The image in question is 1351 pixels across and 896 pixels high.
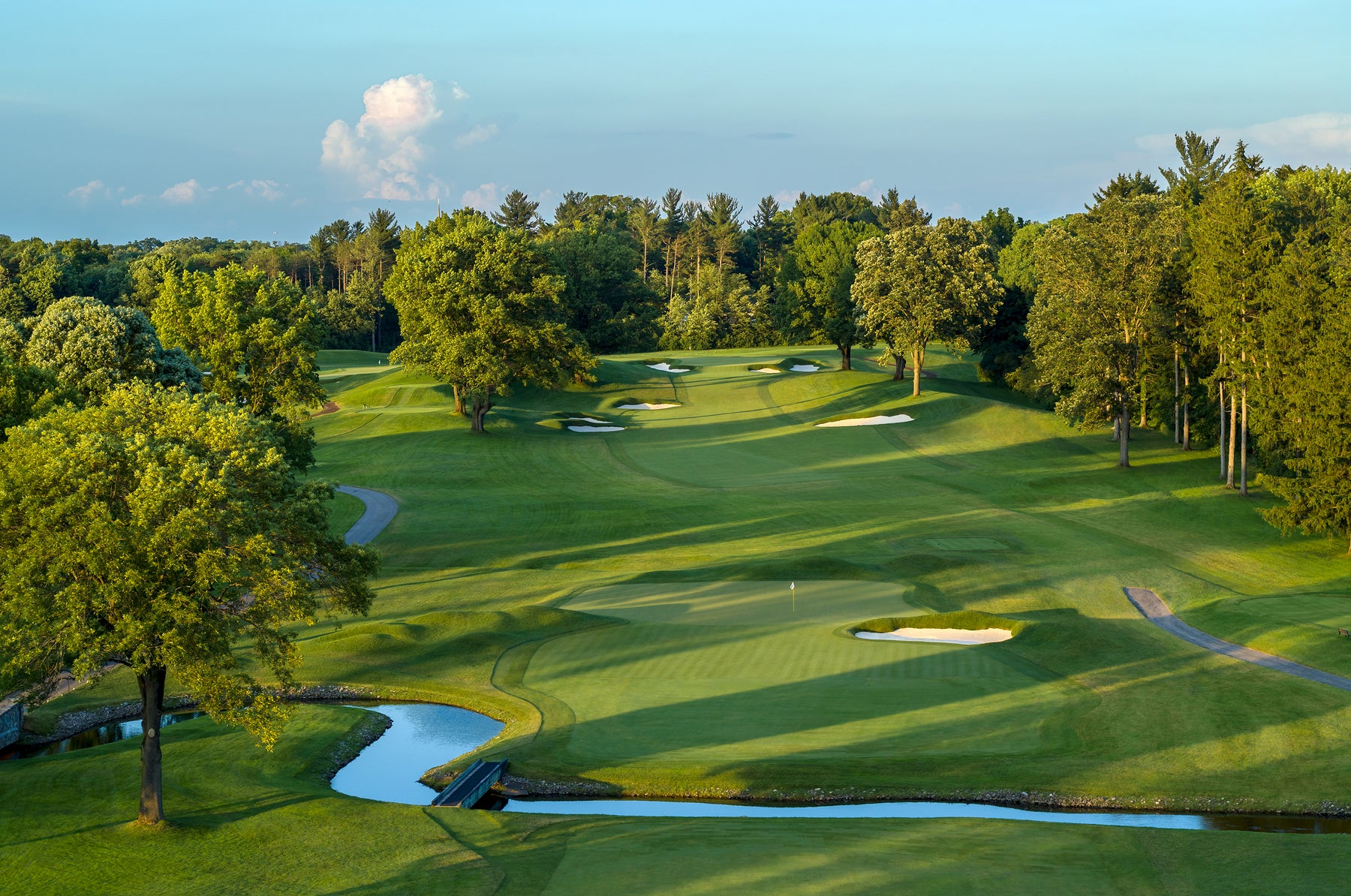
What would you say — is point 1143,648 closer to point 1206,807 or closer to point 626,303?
point 1206,807

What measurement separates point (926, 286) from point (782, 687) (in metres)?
53.7

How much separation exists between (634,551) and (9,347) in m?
25.3

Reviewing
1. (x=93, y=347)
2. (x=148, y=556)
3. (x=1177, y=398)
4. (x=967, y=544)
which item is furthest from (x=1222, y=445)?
(x=148, y=556)

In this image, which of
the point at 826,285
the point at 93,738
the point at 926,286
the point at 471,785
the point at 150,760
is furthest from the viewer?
the point at 826,285

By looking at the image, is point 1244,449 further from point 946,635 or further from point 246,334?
point 246,334

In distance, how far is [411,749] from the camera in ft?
87.8

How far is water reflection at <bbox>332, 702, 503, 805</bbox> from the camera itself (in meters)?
24.2

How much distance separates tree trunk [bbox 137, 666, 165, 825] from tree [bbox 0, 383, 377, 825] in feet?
0.10

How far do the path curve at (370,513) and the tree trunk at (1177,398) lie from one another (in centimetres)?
4812

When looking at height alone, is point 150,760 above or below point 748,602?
above

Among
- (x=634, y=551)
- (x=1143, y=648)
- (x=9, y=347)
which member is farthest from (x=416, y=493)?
(x=1143, y=648)

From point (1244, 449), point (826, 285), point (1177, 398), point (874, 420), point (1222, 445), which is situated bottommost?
point (1222, 445)

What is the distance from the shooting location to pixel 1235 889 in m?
17.3

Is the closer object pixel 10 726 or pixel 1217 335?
pixel 10 726
